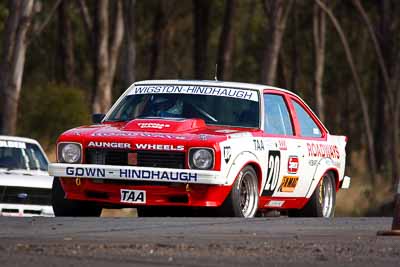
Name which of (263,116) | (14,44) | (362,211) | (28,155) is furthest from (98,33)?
(263,116)

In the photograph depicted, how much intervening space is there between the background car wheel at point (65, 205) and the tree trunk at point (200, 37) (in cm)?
2965

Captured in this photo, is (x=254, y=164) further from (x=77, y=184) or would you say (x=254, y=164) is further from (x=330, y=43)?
(x=330, y=43)

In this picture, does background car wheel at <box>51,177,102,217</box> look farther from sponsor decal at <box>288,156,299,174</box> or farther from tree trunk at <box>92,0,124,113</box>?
tree trunk at <box>92,0,124,113</box>

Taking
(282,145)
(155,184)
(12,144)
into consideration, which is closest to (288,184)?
(282,145)

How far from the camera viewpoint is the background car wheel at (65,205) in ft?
42.5

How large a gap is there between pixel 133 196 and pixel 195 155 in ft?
2.26

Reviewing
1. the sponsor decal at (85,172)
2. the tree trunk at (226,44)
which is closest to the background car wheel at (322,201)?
the sponsor decal at (85,172)

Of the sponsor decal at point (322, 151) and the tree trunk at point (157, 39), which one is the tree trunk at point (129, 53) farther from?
the sponsor decal at point (322, 151)

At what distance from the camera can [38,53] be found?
59.2 m

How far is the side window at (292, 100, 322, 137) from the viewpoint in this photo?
14.6 metres

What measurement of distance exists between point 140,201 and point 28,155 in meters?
5.24

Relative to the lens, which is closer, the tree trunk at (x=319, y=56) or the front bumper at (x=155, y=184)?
the front bumper at (x=155, y=184)

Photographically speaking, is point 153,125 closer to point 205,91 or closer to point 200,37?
point 205,91

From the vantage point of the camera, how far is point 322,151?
48.4 ft
